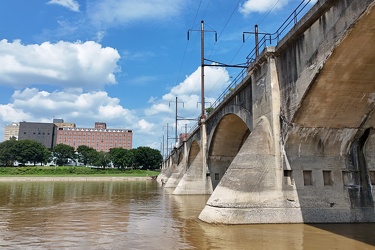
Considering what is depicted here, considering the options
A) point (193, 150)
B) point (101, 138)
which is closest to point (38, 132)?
point (101, 138)

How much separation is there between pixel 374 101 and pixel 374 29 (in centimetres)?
481

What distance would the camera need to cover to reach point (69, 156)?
13088 cm

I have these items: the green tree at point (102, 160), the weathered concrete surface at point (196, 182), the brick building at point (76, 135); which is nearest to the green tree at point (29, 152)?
the green tree at point (102, 160)

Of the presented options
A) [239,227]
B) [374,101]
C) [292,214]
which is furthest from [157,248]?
[374,101]

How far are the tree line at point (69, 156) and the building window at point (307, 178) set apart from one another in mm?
110382

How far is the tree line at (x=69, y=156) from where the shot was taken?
118 m

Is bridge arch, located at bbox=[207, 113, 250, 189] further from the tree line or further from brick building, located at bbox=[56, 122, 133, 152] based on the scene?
brick building, located at bbox=[56, 122, 133, 152]

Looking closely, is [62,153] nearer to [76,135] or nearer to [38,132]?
[38,132]

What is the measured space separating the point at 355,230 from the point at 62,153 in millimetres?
130032

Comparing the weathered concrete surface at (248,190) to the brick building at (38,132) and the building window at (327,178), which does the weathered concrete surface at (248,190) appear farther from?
the brick building at (38,132)

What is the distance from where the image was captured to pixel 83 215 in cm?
1898

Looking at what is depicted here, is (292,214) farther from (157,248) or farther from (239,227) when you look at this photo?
(157,248)

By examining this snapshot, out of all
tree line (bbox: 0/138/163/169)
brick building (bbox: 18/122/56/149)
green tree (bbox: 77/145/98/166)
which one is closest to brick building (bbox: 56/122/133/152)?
brick building (bbox: 18/122/56/149)

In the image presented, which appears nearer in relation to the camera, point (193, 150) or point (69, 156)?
point (193, 150)
